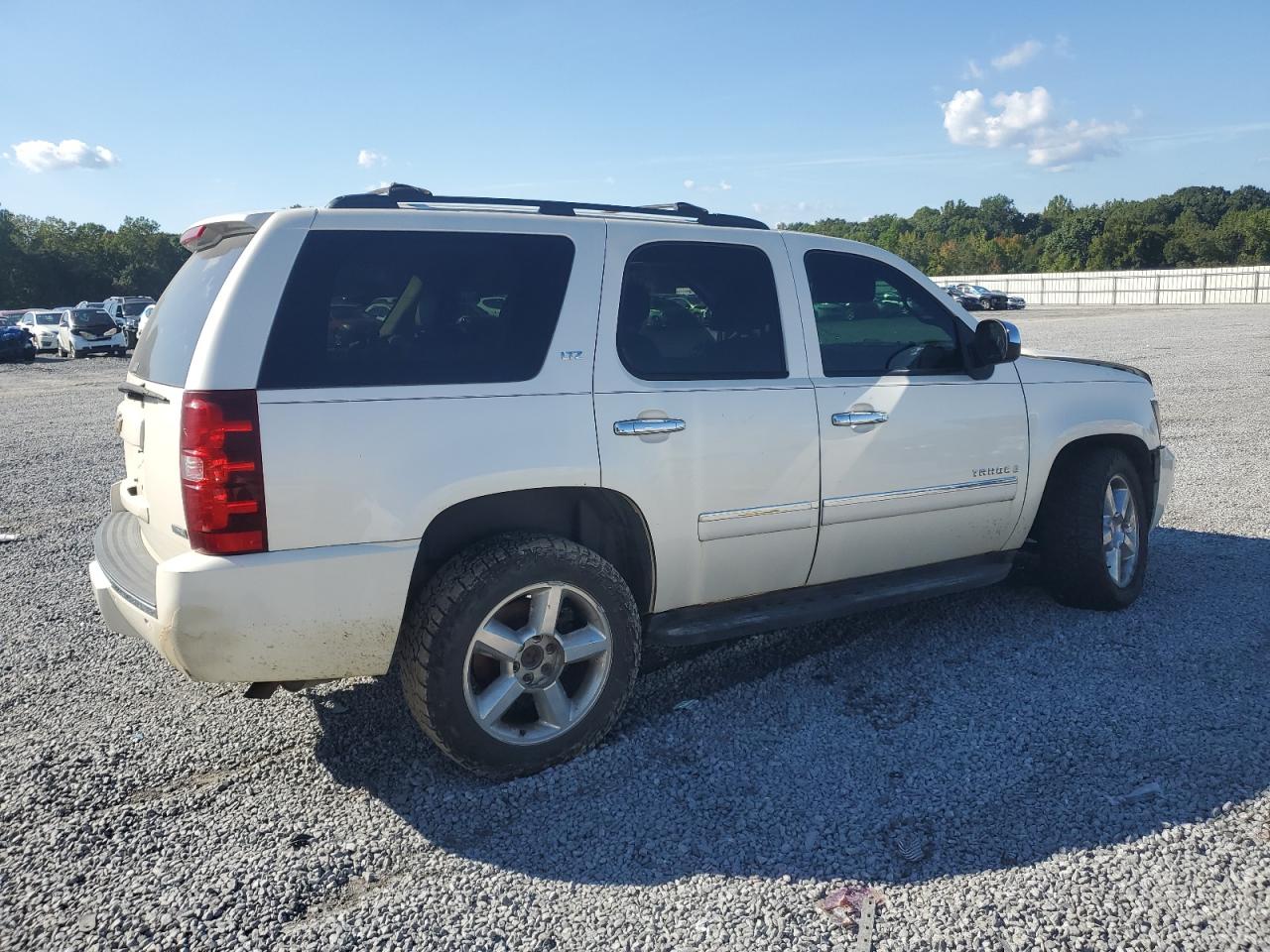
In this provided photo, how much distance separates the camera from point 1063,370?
5.23m

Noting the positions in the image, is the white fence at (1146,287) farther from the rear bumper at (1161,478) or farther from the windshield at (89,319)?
the rear bumper at (1161,478)

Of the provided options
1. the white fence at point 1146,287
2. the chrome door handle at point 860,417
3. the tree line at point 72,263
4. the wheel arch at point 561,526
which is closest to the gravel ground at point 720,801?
the wheel arch at point 561,526

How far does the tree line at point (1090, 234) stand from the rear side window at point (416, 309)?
82.8 m

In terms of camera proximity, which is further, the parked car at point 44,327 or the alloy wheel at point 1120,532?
the parked car at point 44,327

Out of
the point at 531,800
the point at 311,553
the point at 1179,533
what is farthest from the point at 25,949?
the point at 1179,533

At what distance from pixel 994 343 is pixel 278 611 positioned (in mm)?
3310

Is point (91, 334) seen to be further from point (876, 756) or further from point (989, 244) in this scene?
point (989, 244)

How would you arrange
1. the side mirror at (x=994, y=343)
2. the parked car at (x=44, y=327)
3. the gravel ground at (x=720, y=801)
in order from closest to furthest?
the gravel ground at (x=720, y=801) < the side mirror at (x=994, y=343) < the parked car at (x=44, y=327)

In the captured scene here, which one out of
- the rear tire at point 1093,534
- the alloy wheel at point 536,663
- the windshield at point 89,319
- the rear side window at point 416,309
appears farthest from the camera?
the windshield at point 89,319

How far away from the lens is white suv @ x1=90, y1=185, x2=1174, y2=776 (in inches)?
130

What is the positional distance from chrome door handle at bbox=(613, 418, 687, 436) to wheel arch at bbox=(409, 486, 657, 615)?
0.23 metres

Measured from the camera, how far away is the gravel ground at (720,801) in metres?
2.89

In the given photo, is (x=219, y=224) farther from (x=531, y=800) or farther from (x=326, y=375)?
(x=531, y=800)

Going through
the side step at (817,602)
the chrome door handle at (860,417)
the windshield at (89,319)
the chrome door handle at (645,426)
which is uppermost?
the windshield at (89,319)
